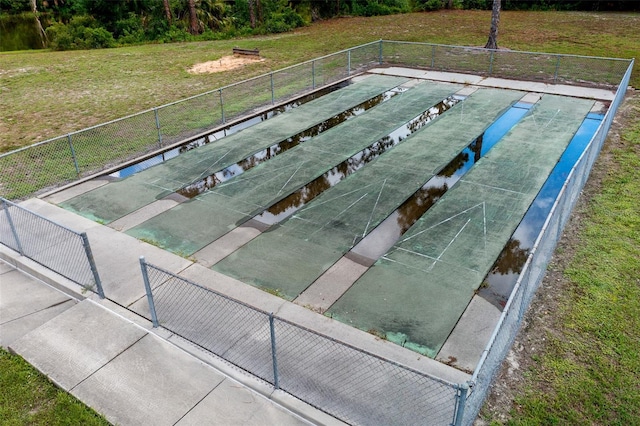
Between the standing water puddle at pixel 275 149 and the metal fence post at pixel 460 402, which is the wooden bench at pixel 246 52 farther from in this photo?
the metal fence post at pixel 460 402

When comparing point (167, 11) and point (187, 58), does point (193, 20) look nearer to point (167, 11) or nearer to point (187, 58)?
point (167, 11)

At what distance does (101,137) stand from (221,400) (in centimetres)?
1287

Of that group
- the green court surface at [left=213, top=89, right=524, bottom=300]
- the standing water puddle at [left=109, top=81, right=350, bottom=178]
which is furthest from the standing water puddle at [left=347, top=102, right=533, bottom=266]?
the standing water puddle at [left=109, top=81, right=350, bottom=178]

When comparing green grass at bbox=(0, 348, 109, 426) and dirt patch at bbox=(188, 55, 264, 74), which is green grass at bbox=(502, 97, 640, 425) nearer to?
green grass at bbox=(0, 348, 109, 426)

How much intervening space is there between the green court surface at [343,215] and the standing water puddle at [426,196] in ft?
0.60

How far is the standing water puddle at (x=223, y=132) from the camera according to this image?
1523cm

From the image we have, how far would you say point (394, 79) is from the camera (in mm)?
24125

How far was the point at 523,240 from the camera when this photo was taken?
37.1 feet

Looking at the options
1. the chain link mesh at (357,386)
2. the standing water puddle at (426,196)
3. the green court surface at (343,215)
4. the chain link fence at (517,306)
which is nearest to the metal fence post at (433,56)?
the standing water puddle at (426,196)

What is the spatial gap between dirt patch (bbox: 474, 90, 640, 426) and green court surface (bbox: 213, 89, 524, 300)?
2049mm

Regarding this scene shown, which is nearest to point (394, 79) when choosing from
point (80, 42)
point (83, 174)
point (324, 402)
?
point (83, 174)

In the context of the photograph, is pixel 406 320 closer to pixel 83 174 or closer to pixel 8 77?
pixel 83 174

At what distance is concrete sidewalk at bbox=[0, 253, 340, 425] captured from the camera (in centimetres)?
684

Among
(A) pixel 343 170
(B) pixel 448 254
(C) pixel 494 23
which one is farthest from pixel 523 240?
(C) pixel 494 23
